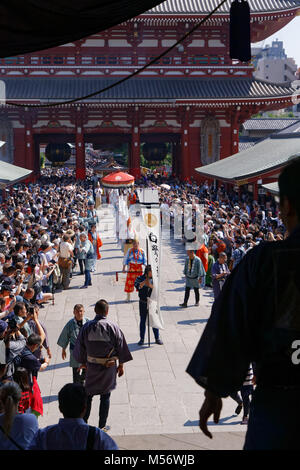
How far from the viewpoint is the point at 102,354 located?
19.4 feet

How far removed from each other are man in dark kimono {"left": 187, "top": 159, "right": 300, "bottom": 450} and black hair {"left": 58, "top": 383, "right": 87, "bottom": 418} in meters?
1.51

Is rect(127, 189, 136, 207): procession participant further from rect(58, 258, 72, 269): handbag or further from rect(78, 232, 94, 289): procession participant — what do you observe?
rect(58, 258, 72, 269): handbag

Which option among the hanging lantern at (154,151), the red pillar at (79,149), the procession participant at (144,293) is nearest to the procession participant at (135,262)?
the procession participant at (144,293)

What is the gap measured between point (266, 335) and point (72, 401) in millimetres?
1742

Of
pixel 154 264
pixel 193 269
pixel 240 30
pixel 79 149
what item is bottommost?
pixel 193 269

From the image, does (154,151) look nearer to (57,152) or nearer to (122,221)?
(57,152)

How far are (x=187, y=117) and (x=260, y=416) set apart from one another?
31.3 m

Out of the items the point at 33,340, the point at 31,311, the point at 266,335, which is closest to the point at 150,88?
the point at 31,311

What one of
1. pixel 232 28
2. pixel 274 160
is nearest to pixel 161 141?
pixel 274 160

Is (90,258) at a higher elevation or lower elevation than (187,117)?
lower

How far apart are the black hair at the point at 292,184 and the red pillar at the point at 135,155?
29729 millimetres

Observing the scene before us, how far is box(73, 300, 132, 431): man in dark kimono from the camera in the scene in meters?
5.87

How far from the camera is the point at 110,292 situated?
12914mm

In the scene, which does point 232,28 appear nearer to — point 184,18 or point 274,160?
A: point 274,160
